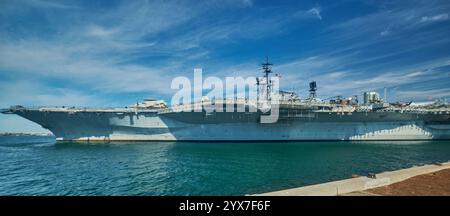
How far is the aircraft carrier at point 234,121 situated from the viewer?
32.5 m

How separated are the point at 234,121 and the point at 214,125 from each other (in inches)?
107

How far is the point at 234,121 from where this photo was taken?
3434 cm

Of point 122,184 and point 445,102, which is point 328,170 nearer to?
point 122,184

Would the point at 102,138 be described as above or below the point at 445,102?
below

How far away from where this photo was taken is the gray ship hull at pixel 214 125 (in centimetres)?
3338

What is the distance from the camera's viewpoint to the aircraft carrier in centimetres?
3250

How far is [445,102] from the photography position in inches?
1756

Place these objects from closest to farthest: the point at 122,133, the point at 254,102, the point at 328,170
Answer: the point at 328,170 → the point at 254,102 → the point at 122,133

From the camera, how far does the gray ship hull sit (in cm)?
3338

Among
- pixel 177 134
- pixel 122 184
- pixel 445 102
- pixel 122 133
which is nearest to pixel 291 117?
pixel 177 134
